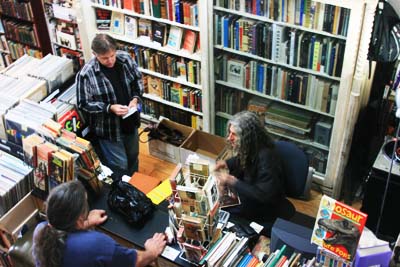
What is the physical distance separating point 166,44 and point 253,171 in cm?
191

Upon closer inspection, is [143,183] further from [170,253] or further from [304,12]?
[304,12]

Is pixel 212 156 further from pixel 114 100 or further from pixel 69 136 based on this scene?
pixel 69 136

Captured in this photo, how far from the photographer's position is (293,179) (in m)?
3.07

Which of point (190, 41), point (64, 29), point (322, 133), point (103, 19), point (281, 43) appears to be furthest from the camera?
point (64, 29)

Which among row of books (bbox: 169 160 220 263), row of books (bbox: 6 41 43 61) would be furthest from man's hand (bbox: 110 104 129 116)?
row of books (bbox: 6 41 43 61)

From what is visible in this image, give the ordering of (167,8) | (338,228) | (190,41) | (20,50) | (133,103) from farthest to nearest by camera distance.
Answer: (20,50), (190,41), (167,8), (133,103), (338,228)

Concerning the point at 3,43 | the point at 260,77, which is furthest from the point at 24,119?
the point at 3,43

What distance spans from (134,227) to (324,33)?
6.52ft

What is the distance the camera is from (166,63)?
4.50 m

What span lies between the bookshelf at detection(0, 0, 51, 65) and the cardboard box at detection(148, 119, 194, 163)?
1740mm

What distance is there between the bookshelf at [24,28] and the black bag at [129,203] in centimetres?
289

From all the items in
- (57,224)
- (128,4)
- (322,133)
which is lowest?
(322,133)

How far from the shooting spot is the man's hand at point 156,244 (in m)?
2.57

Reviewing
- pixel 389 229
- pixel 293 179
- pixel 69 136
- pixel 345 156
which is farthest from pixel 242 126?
pixel 389 229
